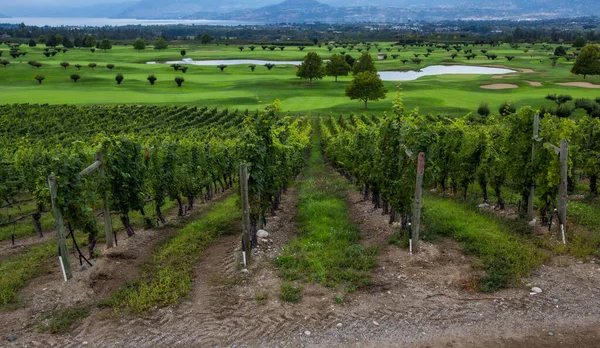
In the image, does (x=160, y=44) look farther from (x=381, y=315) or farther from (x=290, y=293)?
(x=381, y=315)

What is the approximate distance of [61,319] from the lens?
9695mm

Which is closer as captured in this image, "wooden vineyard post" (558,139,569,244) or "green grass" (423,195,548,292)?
"green grass" (423,195,548,292)

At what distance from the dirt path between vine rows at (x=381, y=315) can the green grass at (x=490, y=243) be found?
0.37 meters

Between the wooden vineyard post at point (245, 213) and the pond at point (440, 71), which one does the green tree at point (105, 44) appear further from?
the wooden vineyard post at point (245, 213)

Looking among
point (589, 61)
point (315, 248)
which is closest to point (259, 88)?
point (589, 61)

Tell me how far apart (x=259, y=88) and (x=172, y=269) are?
65.1m

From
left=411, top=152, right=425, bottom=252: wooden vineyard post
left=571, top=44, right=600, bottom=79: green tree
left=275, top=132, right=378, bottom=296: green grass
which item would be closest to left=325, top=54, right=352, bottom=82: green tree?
left=571, top=44, right=600, bottom=79: green tree

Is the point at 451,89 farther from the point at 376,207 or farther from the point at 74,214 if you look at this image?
the point at 74,214

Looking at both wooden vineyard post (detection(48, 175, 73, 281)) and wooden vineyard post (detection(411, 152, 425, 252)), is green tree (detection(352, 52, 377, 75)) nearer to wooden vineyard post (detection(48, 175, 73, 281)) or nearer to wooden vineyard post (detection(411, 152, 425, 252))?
wooden vineyard post (detection(411, 152, 425, 252))

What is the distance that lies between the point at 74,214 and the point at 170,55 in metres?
130

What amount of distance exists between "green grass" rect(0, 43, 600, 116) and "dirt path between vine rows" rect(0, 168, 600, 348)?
38220 mm

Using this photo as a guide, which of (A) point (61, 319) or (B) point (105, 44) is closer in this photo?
(A) point (61, 319)

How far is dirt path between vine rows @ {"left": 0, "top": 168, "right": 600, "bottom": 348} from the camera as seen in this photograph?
8.93 metres

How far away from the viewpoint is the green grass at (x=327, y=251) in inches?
440
